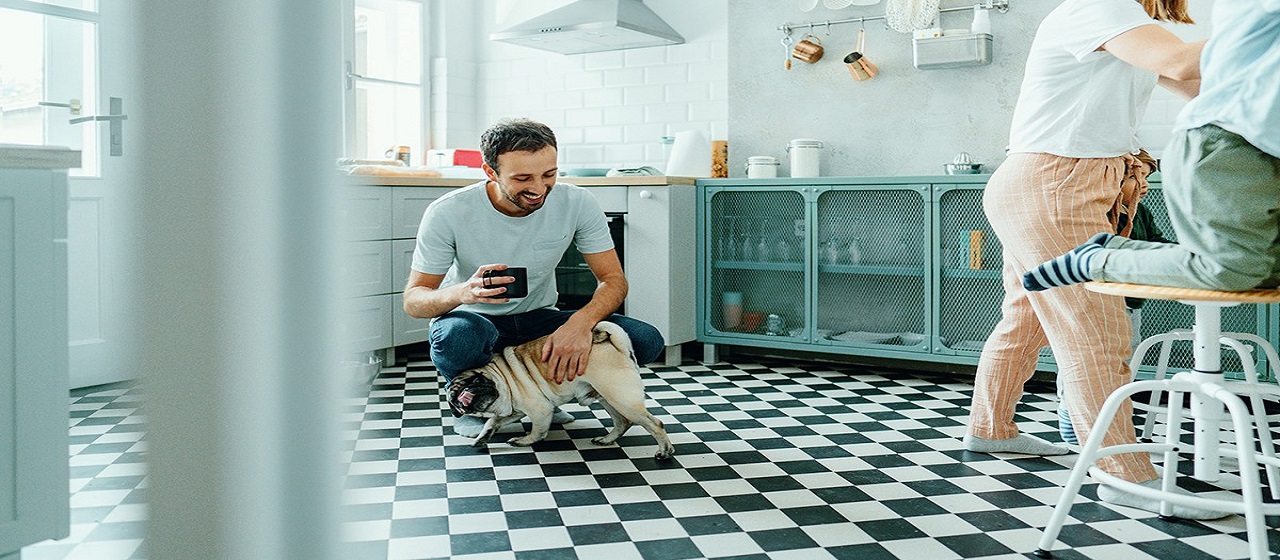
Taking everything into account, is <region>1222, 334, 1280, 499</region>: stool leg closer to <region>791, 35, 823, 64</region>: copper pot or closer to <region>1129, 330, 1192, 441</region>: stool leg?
<region>1129, 330, 1192, 441</region>: stool leg

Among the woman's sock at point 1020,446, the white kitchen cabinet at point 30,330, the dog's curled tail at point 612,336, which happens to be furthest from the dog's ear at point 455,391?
the woman's sock at point 1020,446

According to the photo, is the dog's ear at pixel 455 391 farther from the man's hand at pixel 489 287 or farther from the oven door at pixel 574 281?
the oven door at pixel 574 281

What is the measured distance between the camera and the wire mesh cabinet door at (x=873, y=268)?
394 centimetres

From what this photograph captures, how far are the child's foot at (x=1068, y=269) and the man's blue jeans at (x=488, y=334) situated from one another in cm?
126

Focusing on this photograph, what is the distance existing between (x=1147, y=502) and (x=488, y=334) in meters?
1.67

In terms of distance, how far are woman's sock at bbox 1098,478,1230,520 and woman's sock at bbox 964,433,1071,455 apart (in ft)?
1.23

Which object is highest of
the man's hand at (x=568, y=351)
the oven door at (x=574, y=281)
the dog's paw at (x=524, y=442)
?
the oven door at (x=574, y=281)

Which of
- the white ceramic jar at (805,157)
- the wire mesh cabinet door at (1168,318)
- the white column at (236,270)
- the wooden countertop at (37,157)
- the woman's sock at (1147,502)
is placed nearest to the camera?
the white column at (236,270)

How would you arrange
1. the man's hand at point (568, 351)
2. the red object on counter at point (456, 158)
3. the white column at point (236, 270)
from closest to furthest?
the white column at point (236, 270), the man's hand at point (568, 351), the red object on counter at point (456, 158)

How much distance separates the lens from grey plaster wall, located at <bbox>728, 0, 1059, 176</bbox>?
162 inches

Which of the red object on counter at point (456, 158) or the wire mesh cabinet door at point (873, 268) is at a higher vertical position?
the red object on counter at point (456, 158)

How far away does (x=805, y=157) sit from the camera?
A: 14.4 ft

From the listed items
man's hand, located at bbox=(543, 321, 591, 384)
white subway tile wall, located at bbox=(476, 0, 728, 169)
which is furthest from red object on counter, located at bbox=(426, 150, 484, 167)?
man's hand, located at bbox=(543, 321, 591, 384)

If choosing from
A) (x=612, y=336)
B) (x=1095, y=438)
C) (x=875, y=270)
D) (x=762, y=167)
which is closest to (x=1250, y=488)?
(x=1095, y=438)
